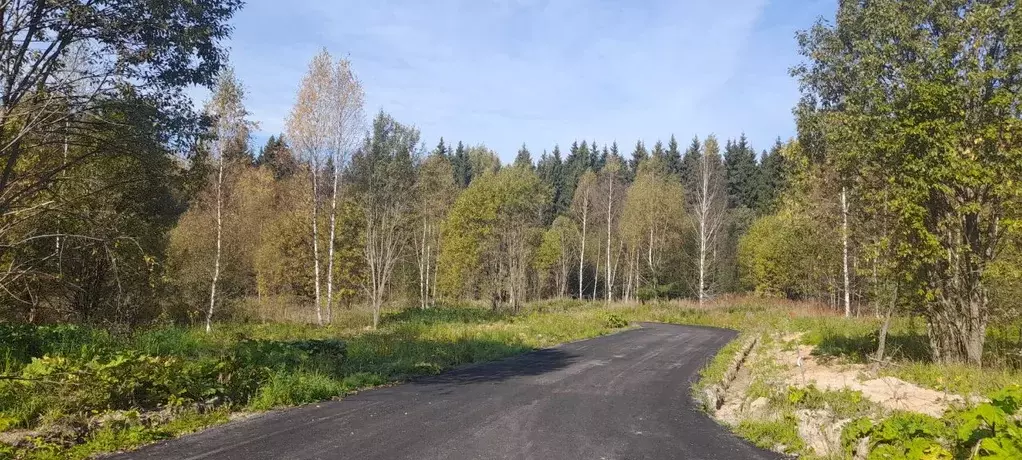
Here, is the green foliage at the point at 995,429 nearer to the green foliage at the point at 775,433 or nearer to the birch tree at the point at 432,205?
the green foliage at the point at 775,433

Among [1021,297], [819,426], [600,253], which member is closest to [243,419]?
[819,426]

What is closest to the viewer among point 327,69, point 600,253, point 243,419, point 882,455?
point 882,455

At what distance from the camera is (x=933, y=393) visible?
30.6 ft

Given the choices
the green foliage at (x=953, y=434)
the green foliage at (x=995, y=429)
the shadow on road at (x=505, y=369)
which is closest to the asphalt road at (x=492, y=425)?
the shadow on road at (x=505, y=369)

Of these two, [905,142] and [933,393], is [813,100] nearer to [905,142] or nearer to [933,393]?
[905,142]

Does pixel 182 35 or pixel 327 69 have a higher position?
pixel 327 69

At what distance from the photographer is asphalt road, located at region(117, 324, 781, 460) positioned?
6629 millimetres

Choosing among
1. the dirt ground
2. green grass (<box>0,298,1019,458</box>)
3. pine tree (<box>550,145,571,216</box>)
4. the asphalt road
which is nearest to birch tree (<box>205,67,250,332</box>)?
→ green grass (<box>0,298,1019,458</box>)

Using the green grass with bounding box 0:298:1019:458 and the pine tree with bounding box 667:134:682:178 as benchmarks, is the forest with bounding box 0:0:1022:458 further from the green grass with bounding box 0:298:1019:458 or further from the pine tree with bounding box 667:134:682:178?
the pine tree with bounding box 667:134:682:178

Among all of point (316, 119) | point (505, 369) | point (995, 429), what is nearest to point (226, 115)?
point (316, 119)

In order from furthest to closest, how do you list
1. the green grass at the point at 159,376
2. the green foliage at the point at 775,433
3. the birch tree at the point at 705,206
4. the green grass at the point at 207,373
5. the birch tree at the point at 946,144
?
the birch tree at the point at 705,206 → the birch tree at the point at 946,144 → the green foliage at the point at 775,433 → the green grass at the point at 207,373 → the green grass at the point at 159,376

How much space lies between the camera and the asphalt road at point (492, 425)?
6.63 metres

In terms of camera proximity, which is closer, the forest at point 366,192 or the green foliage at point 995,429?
the green foliage at point 995,429

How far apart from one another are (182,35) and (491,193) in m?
31.2
